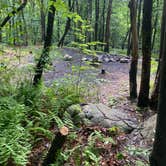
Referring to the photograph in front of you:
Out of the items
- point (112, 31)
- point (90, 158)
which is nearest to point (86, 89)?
point (90, 158)

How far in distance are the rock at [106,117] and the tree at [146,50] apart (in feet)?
3.95

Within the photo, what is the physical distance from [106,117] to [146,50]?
252cm

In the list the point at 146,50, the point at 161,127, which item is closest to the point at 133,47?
the point at 146,50

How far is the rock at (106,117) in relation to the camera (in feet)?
19.6

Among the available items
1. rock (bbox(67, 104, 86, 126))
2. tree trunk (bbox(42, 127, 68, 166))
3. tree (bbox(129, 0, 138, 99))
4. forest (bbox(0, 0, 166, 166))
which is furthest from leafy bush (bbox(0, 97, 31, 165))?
tree (bbox(129, 0, 138, 99))

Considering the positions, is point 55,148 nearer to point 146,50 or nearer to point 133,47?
point 146,50

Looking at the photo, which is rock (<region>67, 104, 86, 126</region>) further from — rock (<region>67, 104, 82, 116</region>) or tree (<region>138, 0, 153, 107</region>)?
tree (<region>138, 0, 153, 107</region>)

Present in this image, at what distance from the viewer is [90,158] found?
4395mm

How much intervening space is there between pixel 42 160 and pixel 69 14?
2.72 meters

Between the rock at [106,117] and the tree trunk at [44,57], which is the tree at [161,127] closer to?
the rock at [106,117]

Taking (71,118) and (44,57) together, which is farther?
(44,57)

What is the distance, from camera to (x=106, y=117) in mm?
6168

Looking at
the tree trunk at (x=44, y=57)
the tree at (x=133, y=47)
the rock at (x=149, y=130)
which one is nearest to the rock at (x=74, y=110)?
the tree trunk at (x=44, y=57)

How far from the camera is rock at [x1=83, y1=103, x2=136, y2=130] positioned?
5.98m
